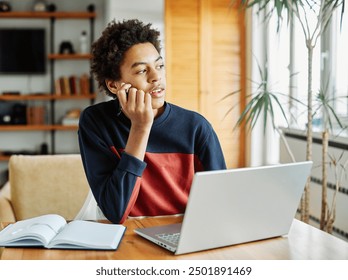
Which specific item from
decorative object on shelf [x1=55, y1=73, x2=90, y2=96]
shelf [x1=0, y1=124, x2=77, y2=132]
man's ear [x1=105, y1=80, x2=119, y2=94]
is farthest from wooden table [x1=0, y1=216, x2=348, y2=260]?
decorative object on shelf [x1=55, y1=73, x2=90, y2=96]

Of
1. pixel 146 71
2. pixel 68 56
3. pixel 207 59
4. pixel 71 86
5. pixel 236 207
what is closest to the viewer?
pixel 236 207

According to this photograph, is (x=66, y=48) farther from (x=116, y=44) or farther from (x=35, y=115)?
(x=116, y=44)

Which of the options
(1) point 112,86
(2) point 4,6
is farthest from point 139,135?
(2) point 4,6

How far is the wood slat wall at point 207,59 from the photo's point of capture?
532 centimetres

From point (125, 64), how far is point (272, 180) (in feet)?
2.21

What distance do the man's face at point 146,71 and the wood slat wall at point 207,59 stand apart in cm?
368

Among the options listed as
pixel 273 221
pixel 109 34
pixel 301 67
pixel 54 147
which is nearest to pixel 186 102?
pixel 301 67

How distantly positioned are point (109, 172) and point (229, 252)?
1.61 ft

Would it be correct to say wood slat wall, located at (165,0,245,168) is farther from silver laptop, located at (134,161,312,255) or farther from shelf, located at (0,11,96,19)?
silver laptop, located at (134,161,312,255)

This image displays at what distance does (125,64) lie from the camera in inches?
65.4

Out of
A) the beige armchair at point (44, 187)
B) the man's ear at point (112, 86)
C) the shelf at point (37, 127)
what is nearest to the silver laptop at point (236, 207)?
the man's ear at point (112, 86)

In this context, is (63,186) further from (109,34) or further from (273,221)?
(273,221)

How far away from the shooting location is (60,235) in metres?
1.25

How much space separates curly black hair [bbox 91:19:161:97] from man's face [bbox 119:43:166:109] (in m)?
0.02
